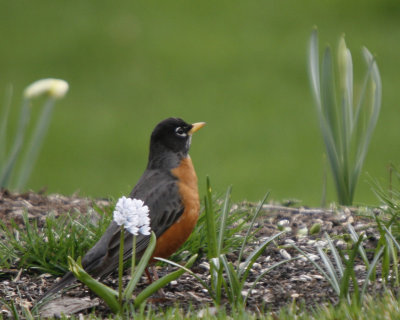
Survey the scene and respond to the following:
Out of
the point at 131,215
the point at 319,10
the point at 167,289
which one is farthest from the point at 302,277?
the point at 319,10

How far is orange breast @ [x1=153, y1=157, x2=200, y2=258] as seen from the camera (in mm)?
4117

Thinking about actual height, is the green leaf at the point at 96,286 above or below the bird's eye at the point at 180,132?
below

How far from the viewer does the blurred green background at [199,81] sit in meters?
9.35

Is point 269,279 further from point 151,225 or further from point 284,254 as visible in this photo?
→ point 151,225

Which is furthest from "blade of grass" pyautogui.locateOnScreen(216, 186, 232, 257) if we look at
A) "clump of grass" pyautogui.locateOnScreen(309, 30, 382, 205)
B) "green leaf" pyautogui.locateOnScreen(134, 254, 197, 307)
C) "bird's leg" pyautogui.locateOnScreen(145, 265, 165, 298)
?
"clump of grass" pyautogui.locateOnScreen(309, 30, 382, 205)

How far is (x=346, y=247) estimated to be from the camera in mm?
4629

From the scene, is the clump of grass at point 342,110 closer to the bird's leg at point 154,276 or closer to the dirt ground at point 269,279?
the dirt ground at point 269,279

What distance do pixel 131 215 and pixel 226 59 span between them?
8501mm

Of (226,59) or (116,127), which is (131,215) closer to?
(116,127)

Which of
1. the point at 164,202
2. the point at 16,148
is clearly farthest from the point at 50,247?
the point at 16,148

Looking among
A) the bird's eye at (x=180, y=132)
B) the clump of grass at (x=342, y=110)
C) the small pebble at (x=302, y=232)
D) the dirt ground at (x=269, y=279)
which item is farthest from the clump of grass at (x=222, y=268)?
the clump of grass at (x=342, y=110)

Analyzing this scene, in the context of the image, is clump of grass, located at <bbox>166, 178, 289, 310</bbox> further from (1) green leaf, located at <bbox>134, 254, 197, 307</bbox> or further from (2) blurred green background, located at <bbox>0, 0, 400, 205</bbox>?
→ (2) blurred green background, located at <bbox>0, 0, 400, 205</bbox>

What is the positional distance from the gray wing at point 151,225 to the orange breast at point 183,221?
0.03 m

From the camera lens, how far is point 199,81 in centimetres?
1130
